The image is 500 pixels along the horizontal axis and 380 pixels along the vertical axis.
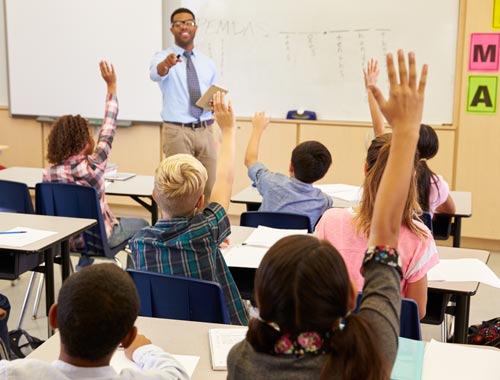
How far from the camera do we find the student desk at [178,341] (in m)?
1.79

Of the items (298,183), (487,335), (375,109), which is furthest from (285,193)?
(487,335)

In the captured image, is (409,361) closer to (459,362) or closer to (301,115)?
(459,362)

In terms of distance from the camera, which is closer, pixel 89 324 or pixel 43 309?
pixel 89 324

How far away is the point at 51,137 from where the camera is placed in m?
3.90

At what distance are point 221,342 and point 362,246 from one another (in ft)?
2.11

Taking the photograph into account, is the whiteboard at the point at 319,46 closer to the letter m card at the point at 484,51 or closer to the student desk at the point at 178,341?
the letter m card at the point at 484,51

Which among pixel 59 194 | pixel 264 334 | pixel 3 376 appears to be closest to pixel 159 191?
pixel 3 376

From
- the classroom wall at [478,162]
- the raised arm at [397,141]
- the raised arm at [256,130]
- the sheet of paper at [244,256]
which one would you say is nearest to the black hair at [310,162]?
the raised arm at [256,130]

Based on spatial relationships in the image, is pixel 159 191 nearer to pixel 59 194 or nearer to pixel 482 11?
pixel 59 194

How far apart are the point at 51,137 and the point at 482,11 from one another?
3.50 metres

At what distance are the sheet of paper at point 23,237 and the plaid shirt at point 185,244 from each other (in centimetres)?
90

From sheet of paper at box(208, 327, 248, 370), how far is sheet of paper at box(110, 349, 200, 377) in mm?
53

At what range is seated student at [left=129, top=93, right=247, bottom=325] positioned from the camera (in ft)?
7.66

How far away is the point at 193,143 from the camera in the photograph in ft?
18.2
